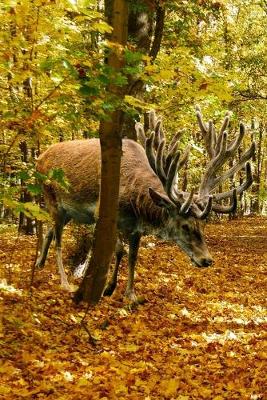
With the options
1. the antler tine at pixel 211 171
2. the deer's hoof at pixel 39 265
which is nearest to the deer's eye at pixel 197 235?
the antler tine at pixel 211 171

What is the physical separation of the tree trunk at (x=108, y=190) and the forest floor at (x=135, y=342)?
1.42ft

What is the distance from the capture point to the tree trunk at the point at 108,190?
6.31 meters

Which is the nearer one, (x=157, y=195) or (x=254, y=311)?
(x=157, y=195)

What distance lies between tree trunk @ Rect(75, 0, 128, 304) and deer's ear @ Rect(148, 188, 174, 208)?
→ 3.07 ft

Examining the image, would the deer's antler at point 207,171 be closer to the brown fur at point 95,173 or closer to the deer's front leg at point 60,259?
the brown fur at point 95,173

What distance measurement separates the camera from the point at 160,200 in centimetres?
766

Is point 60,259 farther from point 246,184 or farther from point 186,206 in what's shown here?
point 246,184

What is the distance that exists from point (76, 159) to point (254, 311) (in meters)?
4.11

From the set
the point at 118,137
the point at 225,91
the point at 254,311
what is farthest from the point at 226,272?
the point at 225,91

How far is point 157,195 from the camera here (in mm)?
7602

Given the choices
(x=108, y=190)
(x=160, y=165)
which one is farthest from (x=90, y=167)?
(x=108, y=190)

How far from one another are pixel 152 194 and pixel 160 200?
17cm

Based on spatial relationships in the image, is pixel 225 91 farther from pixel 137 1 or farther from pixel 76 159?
pixel 137 1

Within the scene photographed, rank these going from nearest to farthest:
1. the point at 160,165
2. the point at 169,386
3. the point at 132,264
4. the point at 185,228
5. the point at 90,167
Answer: the point at 169,386 → the point at 185,228 → the point at 160,165 → the point at 132,264 → the point at 90,167
